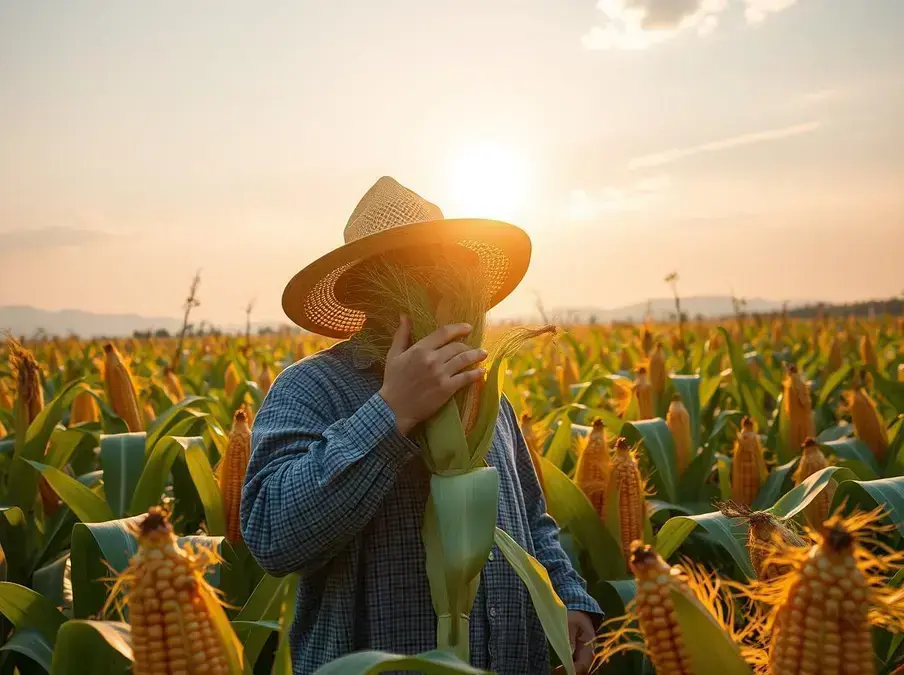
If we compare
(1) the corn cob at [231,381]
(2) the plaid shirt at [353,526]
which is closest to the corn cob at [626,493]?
(2) the plaid shirt at [353,526]

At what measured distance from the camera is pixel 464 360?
1.77m

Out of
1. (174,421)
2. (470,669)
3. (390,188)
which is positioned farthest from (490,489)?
(174,421)

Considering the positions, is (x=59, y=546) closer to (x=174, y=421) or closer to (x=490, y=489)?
(x=174, y=421)

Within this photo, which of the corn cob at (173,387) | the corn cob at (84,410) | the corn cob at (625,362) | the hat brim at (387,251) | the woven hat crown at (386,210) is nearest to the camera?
the hat brim at (387,251)

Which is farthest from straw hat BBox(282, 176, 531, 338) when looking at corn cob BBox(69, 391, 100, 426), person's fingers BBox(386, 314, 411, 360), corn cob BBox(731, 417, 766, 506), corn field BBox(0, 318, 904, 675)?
corn cob BBox(69, 391, 100, 426)

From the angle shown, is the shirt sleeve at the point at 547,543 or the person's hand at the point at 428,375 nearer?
the person's hand at the point at 428,375

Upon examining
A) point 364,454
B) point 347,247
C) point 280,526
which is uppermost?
point 347,247

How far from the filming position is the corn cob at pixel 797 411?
13.5ft

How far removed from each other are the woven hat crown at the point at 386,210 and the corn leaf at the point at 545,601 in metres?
0.89

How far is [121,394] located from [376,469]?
261 centimetres

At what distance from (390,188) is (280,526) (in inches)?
41.9

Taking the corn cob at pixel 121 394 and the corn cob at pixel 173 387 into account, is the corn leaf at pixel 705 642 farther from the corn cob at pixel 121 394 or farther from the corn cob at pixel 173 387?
the corn cob at pixel 173 387

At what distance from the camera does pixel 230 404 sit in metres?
5.17

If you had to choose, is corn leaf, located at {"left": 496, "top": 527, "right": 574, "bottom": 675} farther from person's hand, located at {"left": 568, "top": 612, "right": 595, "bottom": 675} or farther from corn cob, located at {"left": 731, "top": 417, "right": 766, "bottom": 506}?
corn cob, located at {"left": 731, "top": 417, "right": 766, "bottom": 506}
